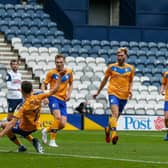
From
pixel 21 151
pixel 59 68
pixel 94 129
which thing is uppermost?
pixel 59 68

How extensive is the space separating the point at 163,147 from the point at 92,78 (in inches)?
525

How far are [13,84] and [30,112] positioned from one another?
8.30 m

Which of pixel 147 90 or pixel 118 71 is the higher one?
A: pixel 118 71

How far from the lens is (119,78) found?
59.0 ft

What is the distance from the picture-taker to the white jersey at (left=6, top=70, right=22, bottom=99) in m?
22.0

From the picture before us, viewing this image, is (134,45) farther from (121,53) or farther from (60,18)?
(121,53)

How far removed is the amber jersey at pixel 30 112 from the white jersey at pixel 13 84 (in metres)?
7.94

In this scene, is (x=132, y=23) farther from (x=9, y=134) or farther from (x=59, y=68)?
(x=9, y=134)

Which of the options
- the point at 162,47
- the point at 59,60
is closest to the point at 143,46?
the point at 162,47

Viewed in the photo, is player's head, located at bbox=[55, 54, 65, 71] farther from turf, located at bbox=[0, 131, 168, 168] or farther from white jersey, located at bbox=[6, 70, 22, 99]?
white jersey, located at bbox=[6, 70, 22, 99]

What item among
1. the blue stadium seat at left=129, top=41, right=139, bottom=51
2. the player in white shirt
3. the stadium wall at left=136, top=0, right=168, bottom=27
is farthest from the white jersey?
the stadium wall at left=136, top=0, right=168, bottom=27

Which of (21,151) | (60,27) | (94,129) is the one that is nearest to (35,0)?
(60,27)

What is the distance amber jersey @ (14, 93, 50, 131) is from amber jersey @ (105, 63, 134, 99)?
161 inches

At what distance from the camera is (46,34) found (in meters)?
32.2
